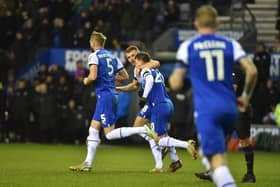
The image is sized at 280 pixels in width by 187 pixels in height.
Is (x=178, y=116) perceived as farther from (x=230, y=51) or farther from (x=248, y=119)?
(x=230, y=51)

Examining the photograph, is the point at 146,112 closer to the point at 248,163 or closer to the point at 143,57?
the point at 143,57

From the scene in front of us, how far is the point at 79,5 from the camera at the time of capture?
31.6 meters

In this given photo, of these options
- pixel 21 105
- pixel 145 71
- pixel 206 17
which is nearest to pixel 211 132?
pixel 206 17

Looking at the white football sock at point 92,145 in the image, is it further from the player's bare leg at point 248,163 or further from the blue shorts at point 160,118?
the player's bare leg at point 248,163

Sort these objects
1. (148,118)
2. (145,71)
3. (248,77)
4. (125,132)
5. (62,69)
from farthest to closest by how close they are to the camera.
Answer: (62,69), (148,118), (125,132), (145,71), (248,77)

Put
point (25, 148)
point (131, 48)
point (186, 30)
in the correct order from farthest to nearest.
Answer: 1. point (186, 30)
2. point (25, 148)
3. point (131, 48)

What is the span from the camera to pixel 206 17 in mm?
9609

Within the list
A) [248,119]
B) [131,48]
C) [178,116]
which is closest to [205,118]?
[248,119]

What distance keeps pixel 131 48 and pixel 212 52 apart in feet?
21.6

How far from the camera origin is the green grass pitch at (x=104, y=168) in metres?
13.8

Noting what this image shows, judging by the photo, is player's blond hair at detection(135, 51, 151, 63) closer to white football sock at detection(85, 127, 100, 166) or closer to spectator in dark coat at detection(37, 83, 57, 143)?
white football sock at detection(85, 127, 100, 166)

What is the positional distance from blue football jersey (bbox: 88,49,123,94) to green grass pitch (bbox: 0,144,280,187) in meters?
1.47

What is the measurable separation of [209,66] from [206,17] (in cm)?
53

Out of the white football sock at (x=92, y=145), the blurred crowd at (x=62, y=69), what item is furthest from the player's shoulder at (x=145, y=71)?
the blurred crowd at (x=62, y=69)
